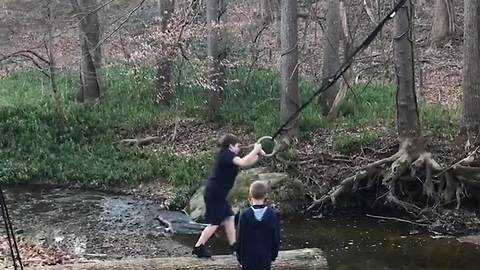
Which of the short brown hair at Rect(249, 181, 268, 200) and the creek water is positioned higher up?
the short brown hair at Rect(249, 181, 268, 200)

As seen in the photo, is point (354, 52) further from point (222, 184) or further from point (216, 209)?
point (216, 209)

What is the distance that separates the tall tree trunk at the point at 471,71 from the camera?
16.2 m

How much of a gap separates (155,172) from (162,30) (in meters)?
5.09

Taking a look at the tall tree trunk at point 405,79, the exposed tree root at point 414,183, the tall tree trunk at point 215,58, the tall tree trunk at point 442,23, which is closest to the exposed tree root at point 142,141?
the tall tree trunk at point 215,58

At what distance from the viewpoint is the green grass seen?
1833cm

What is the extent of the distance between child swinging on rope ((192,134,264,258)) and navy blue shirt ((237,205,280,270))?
100 cm

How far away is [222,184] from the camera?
8.52 meters

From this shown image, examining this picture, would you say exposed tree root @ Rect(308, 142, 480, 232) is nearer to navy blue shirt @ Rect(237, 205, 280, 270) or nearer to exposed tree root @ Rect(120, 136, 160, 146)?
exposed tree root @ Rect(120, 136, 160, 146)

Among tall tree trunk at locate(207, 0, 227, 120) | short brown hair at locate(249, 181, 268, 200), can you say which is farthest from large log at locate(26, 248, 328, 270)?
tall tree trunk at locate(207, 0, 227, 120)

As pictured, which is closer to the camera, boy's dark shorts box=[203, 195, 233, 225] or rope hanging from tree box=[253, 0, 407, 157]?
rope hanging from tree box=[253, 0, 407, 157]

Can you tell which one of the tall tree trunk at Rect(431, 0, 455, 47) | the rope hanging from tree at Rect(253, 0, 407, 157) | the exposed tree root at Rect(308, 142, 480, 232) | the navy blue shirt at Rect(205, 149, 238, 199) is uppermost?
the tall tree trunk at Rect(431, 0, 455, 47)

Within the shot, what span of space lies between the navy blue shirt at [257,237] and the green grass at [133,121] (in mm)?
9405

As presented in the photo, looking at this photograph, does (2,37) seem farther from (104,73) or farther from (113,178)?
(113,178)

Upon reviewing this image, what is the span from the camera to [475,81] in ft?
53.8
